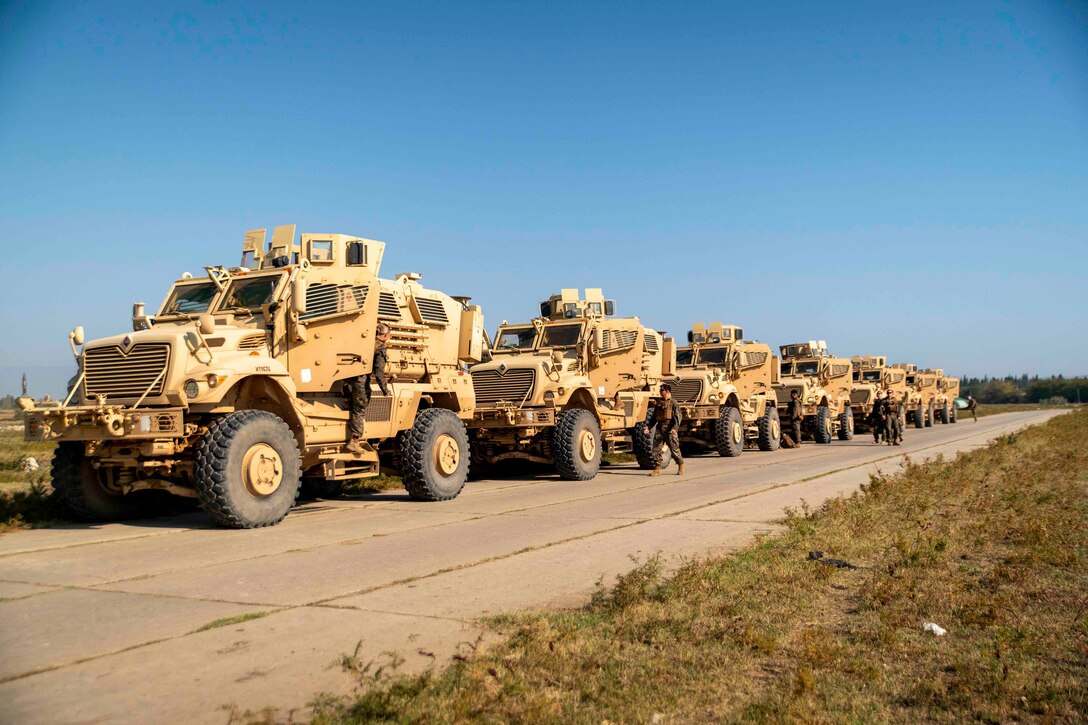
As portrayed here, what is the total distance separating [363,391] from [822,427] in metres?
19.5

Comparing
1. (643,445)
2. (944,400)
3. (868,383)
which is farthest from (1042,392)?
(643,445)

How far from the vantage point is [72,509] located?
9844 mm

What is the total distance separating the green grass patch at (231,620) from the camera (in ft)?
17.5

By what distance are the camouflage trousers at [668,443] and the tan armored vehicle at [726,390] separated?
3.60m

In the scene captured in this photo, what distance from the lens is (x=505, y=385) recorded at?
613 inches

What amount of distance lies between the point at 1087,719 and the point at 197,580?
5569 mm

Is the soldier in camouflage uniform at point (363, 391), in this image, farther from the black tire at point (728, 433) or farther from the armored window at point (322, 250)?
the black tire at point (728, 433)

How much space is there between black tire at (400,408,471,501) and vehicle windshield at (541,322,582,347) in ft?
18.3

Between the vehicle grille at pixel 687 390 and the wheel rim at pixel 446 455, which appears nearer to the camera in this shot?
the wheel rim at pixel 446 455

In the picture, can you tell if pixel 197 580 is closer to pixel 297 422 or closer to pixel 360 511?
pixel 297 422

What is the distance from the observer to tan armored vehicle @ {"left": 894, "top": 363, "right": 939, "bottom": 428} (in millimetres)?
41750

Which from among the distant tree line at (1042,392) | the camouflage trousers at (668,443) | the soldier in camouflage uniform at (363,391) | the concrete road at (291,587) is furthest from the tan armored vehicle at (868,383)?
the distant tree line at (1042,392)

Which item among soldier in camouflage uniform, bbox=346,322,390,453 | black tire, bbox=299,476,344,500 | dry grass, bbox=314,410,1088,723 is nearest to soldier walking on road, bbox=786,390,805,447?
black tire, bbox=299,476,344,500

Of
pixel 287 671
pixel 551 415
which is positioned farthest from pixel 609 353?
pixel 287 671
